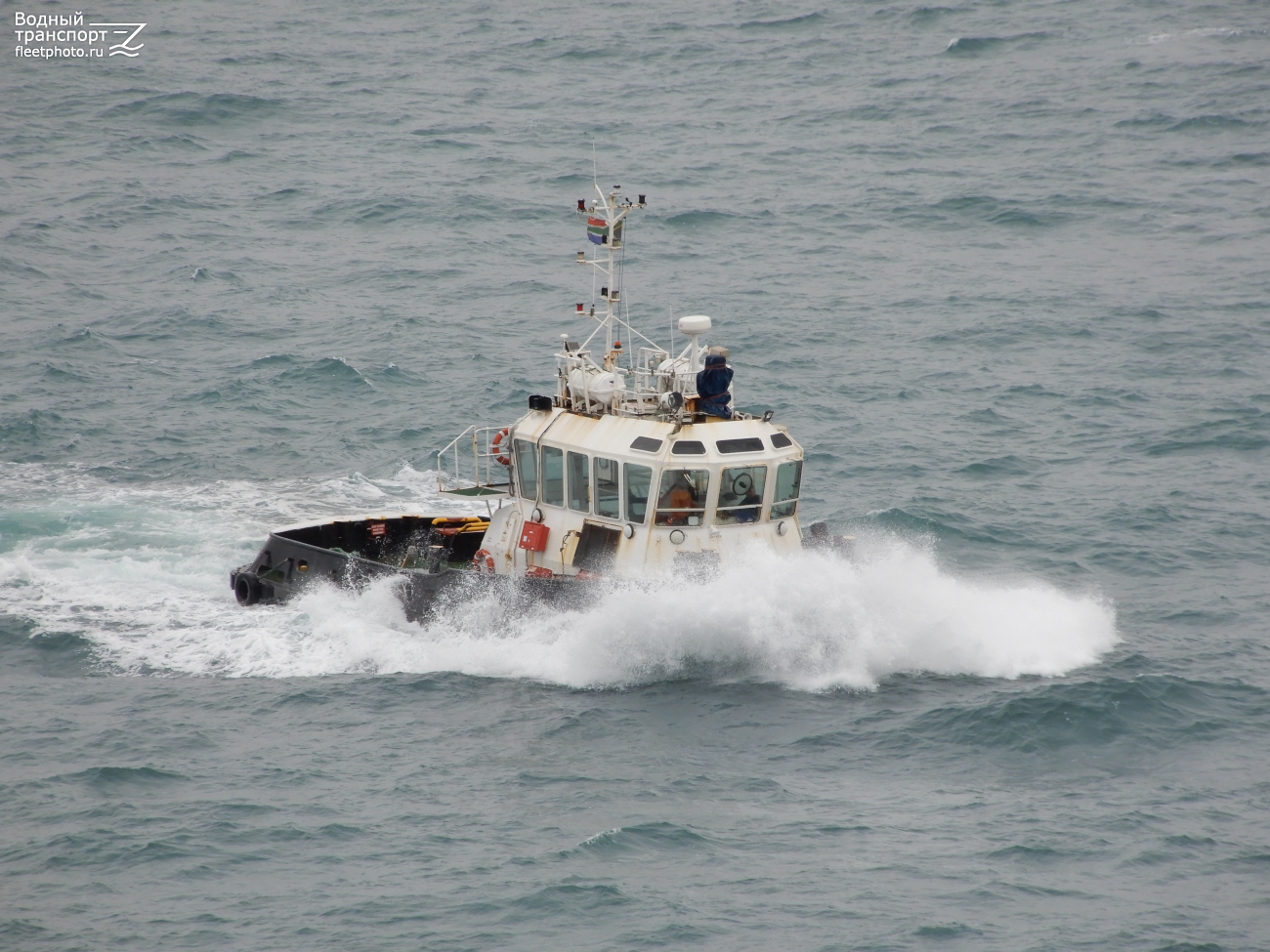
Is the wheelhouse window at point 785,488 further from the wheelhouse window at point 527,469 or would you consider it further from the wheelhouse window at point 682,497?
the wheelhouse window at point 527,469

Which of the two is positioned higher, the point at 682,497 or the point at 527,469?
the point at 527,469

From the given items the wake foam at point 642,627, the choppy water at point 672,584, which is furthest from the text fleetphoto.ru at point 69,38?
the wake foam at point 642,627

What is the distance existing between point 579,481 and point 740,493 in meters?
2.47

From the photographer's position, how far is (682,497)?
23.0 meters

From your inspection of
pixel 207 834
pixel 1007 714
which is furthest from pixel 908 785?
pixel 207 834

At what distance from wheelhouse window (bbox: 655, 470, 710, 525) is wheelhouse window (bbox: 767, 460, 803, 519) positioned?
47.1 inches

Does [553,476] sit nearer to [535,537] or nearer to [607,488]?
[535,537]

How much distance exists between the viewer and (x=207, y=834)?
1828 cm

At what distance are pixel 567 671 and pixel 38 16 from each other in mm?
58808

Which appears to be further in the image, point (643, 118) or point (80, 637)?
point (643, 118)

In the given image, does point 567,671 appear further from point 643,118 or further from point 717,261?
point 643,118

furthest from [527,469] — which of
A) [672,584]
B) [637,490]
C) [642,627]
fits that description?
[642,627]

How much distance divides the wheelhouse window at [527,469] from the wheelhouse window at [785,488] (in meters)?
3.74

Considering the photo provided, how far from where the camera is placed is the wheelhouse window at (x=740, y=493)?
23078 millimetres
